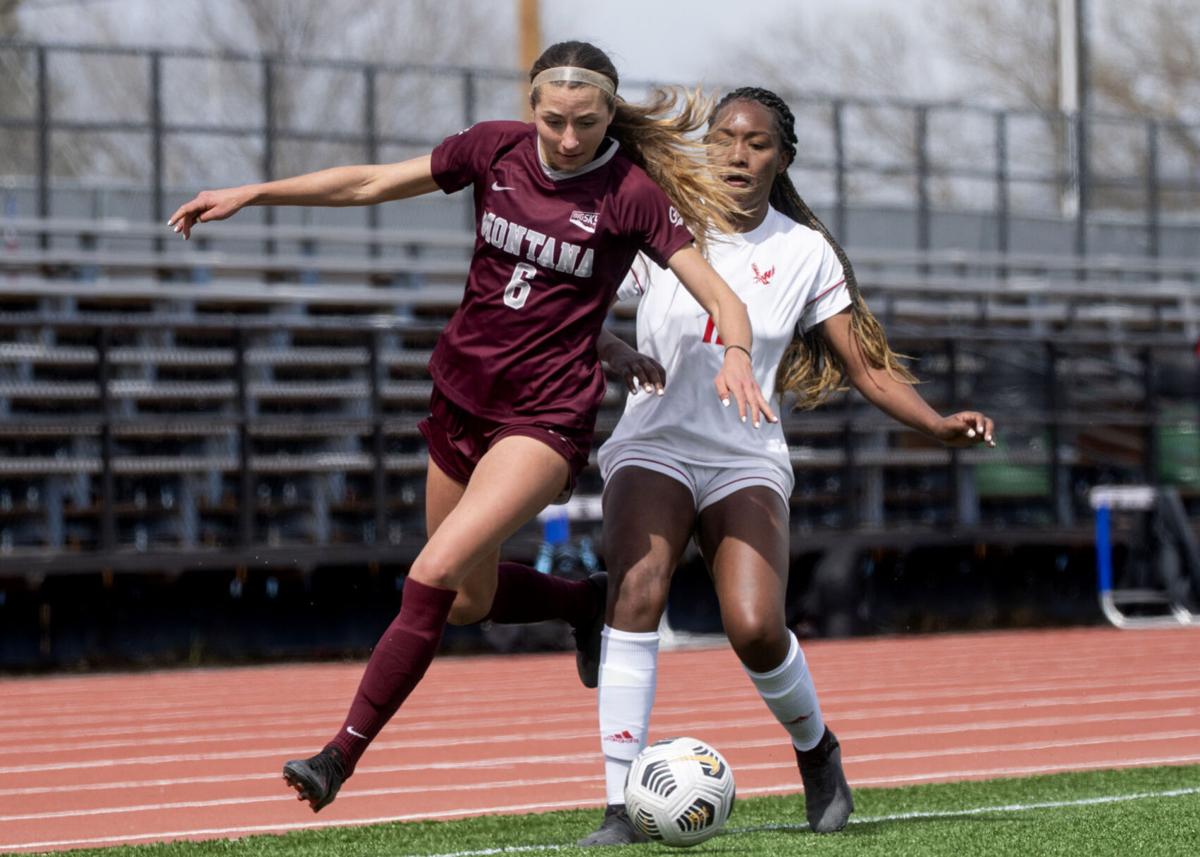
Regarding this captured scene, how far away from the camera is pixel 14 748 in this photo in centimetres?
869

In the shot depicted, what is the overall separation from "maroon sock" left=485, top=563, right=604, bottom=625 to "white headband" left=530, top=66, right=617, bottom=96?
1473 millimetres

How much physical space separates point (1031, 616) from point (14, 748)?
31.8 feet

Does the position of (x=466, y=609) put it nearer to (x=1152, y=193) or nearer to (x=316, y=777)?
(x=316, y=777)

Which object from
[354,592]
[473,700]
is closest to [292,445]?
[354,592]

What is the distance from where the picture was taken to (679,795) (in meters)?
4.89

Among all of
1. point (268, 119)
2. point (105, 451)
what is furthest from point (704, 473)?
point (268, 119)

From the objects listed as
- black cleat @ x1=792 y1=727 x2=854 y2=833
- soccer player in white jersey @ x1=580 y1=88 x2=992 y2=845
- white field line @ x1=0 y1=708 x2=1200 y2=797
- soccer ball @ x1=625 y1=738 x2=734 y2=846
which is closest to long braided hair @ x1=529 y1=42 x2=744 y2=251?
soccer player in white jersey @ x1=580 y1=88 x2=992 y2=845

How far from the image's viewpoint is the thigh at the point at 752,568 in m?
5.24

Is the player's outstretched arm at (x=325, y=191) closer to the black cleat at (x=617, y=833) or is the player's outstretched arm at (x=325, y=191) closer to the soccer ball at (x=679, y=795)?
the soccer ball at (x=679, y=795)

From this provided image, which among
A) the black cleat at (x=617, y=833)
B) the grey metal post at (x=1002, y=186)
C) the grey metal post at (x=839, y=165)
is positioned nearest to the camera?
the black cleat at (x=617, y=833)

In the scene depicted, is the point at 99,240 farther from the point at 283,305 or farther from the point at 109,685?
the point at 109,685

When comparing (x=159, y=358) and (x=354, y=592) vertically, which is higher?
(x=159, y=358)

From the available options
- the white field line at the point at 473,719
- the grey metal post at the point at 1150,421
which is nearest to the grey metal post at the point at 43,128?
the white field line at the point at 473,719

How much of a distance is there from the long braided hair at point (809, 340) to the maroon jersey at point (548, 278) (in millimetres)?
636
